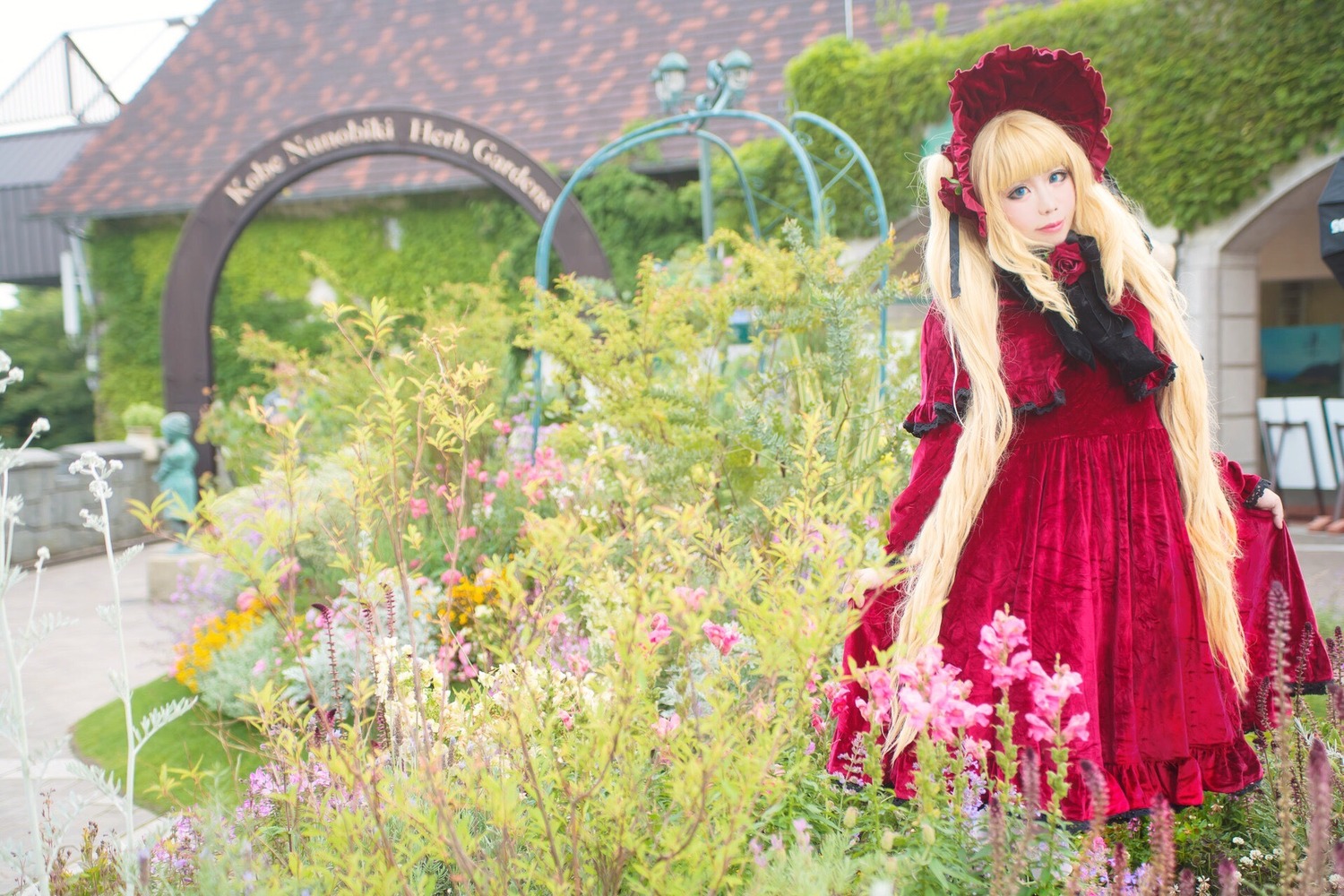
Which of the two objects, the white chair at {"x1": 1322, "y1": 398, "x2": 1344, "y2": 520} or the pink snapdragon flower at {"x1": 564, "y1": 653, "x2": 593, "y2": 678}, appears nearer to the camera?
the pink snapdragon flower at {"x1": 564, "y1": 653, "x2": 593, "y2": 678}

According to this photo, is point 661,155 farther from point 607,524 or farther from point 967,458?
point 967,458

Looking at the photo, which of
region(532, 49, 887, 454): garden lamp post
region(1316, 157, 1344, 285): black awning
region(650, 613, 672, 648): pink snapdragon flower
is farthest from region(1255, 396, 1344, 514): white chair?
region(650, 613, 672, 648): pink snapdragon flower

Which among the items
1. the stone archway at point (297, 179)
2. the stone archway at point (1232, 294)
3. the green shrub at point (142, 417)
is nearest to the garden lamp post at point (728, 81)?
the stone archway at point (297, 179)

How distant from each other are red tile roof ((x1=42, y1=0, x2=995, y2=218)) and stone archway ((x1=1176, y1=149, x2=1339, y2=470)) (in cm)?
380

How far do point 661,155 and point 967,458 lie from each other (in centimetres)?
918

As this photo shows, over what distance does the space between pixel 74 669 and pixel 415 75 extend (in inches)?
365

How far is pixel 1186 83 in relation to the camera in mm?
7094

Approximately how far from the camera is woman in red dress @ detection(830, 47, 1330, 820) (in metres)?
2.01

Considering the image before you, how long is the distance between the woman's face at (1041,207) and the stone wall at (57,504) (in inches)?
312

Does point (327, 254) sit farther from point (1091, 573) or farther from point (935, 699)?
point (935, 699)

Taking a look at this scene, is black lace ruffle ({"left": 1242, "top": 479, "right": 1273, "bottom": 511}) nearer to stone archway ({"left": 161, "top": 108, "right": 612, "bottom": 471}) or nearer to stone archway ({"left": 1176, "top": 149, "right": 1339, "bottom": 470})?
stone archway ({"left": 161, "top": 108, "right": 612, "bottom": 471})

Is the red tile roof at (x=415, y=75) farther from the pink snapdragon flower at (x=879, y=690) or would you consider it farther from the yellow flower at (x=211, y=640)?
the pink snapdragon flower at (x=879, y=690)

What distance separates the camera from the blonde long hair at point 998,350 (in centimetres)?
204

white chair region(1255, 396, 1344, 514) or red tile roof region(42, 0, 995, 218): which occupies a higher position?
red tile roof region(42, 0, 995, 218)
